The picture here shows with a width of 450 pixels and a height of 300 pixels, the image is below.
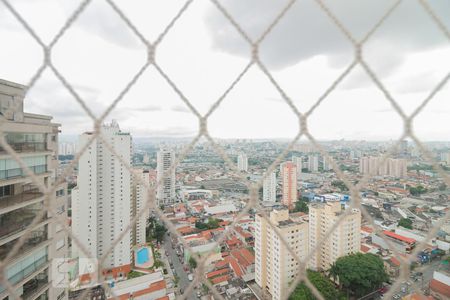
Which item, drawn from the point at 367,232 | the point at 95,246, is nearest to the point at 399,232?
the point at 367,232

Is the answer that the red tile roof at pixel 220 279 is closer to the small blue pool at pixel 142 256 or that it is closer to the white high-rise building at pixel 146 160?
the small blue pool at pixel 142 256

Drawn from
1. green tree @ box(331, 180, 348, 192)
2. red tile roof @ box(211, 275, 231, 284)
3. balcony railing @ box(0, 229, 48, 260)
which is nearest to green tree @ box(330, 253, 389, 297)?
red tile roof @ box(211, 275, 231, 284)

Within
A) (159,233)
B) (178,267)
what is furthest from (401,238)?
(159,233)

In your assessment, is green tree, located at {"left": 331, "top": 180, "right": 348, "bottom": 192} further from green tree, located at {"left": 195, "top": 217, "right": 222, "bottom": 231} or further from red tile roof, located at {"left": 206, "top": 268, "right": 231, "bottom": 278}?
red tile roof, located at {"left": 206, "top": 268, "right": 231, "bottom": 278}

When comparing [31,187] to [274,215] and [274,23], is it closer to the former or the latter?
[274,23]

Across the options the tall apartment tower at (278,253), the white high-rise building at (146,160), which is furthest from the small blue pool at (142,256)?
the white high-rise building at (146,160)

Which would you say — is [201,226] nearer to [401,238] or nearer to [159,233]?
[159,233]
